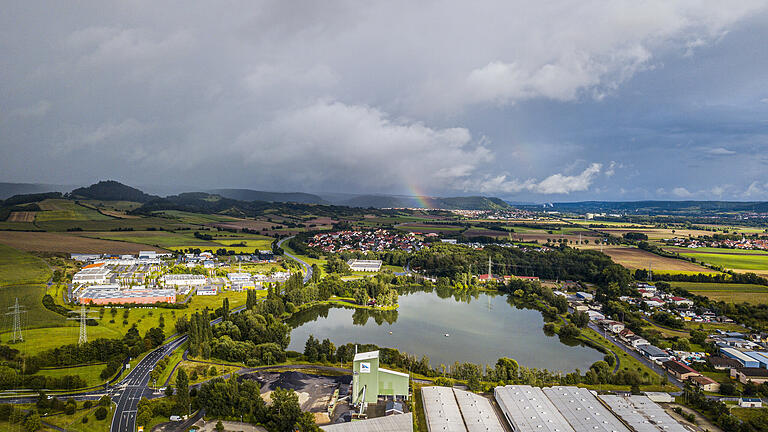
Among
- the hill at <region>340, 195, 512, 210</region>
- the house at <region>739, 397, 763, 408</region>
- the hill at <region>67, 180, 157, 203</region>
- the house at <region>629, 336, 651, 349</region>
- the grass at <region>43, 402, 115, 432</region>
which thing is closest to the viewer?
the grass at <region>43, 402, 115, 432</region>

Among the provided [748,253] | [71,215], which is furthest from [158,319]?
[748,253]

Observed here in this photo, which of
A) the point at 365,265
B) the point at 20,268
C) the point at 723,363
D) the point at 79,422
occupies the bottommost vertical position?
the point at 79,422

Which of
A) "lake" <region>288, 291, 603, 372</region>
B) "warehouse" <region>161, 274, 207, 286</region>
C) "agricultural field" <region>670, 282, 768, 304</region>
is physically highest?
"agricultural field" <region>670, 282, 768, 304</region>

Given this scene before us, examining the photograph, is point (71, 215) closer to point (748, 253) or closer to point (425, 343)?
A: point (425, 343)

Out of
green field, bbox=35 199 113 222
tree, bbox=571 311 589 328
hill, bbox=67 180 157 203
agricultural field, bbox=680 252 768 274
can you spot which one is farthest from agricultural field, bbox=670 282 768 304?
hill, bbox=67 180 157 203

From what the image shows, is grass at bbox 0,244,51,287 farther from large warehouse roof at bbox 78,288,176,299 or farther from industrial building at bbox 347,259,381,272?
industrial building at bbox 347,259,381,272

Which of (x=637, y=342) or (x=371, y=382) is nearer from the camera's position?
(x=371, y=382)

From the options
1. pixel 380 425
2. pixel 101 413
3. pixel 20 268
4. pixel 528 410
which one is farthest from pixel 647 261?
pixel 20 268

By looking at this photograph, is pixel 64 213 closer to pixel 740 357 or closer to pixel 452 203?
pixel 740 357
